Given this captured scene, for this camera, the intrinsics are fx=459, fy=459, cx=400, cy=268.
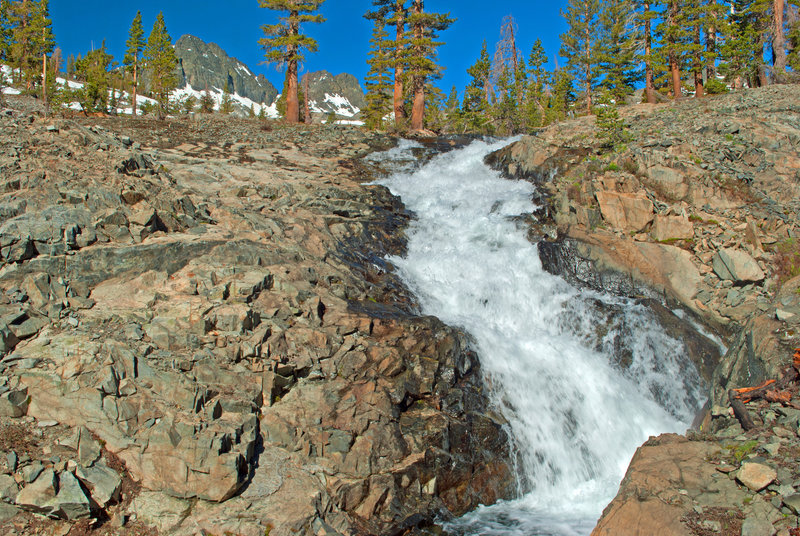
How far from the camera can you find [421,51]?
32.7m

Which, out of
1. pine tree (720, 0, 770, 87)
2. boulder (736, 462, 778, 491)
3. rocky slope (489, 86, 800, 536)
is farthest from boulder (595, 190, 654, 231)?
pine tree (720, 0, 770, 87)

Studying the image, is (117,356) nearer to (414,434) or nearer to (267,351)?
(267,351)

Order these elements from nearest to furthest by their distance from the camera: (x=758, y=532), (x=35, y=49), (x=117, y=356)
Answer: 1. (x=758, y=532)
2. (x=117, y=356)
3. (x=35, y=49)

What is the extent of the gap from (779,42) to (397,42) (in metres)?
24.7

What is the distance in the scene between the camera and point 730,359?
1043 centimetres

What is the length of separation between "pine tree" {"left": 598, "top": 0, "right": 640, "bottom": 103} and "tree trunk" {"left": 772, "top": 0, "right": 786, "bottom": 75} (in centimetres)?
809

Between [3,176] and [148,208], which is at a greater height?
[3,176]

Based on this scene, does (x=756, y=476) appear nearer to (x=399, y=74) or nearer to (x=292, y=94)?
(x=399, y=74)

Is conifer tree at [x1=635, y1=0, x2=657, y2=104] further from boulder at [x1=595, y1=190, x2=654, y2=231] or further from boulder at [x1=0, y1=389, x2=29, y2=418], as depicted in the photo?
boulder at [x1=0, y1=389, x2=29, y2=418]

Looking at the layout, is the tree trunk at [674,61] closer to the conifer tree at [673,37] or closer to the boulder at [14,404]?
the conifer tree at [673,37]

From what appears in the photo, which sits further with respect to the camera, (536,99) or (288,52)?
(536,99)

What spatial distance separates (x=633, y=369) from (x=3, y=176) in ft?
56.5

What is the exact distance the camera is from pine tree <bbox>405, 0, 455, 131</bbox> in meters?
31.7

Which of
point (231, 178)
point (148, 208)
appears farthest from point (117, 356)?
point (231, 178)
